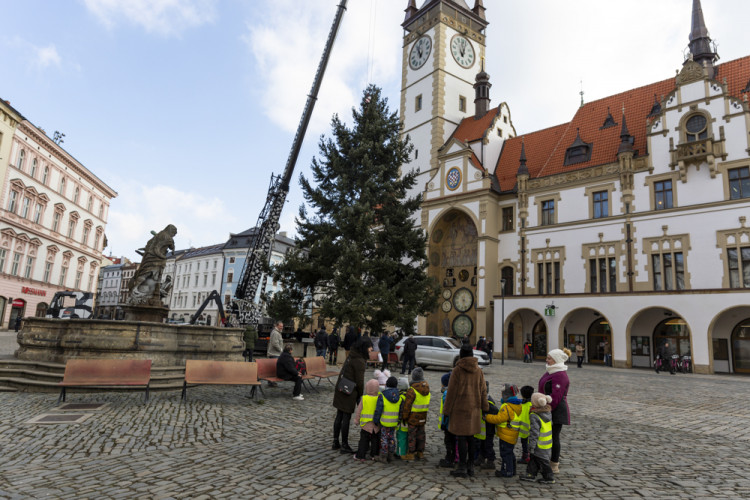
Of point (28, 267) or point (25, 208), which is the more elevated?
point (25, 208)

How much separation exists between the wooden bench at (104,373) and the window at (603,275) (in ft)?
85.1

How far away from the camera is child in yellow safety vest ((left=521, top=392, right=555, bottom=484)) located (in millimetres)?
5652

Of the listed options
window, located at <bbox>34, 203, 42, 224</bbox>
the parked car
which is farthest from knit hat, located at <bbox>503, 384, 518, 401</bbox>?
window, located at <bbox>34, 203, 42, 224</bbox>

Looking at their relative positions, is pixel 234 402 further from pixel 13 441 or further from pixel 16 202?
pixel 16 202

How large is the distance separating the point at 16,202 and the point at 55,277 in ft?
27.2

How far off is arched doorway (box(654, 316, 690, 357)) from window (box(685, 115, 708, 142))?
32.5ft

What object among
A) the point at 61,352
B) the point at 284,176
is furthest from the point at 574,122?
the point at 61,352

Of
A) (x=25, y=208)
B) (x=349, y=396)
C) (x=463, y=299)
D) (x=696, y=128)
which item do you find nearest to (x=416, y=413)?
(x=349, y=396)

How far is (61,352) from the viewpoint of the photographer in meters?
11.3

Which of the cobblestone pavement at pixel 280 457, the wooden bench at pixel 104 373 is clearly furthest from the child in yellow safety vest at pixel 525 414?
the wooden bench at pixel 104 373

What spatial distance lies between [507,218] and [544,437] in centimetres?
2992

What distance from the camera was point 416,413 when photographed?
641 centimetres

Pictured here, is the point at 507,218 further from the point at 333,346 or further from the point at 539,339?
the point at 333,346

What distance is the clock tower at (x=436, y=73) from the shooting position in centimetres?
4100
